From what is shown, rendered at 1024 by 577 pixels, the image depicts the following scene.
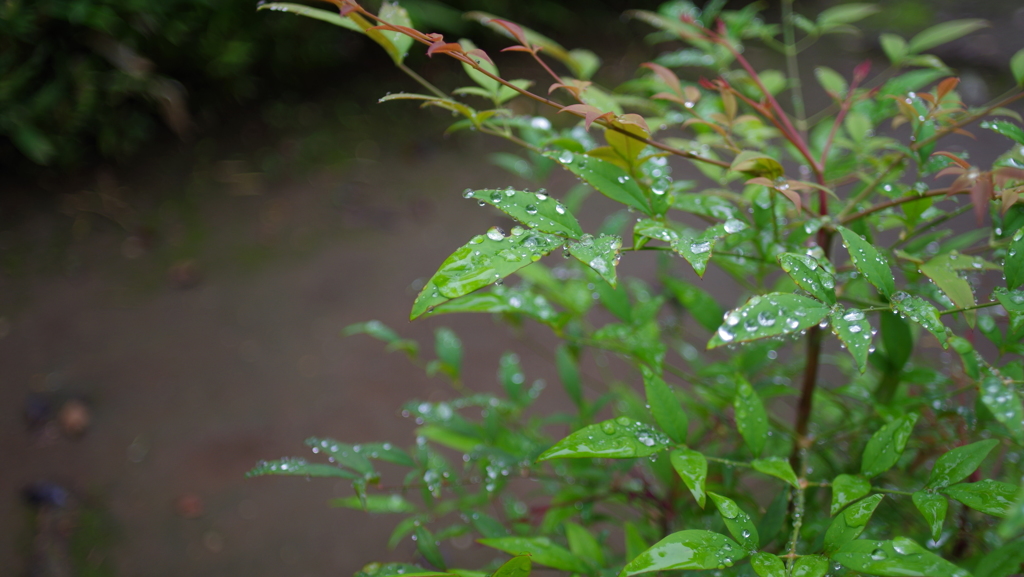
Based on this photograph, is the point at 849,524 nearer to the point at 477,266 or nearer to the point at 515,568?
the point at 515,568

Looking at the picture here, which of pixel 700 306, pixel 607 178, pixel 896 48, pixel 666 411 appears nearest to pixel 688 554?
pixel 666 411

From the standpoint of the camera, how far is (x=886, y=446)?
625 millimetres

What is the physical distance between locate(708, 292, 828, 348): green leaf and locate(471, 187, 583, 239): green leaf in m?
0.17

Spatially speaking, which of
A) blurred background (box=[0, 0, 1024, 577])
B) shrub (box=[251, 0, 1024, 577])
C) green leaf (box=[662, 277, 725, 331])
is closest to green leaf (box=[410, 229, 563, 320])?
shrub (box=[251, 0, 1024, 577])

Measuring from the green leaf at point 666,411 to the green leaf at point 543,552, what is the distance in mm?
205

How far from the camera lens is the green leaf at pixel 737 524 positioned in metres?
0.55

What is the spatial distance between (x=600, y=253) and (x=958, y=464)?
42 centimetres

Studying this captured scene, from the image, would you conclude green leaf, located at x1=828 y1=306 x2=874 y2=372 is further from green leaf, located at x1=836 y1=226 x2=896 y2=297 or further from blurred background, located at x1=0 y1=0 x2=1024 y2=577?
blurred background, located at x1=0 y1=0 x2=1024 y2=577

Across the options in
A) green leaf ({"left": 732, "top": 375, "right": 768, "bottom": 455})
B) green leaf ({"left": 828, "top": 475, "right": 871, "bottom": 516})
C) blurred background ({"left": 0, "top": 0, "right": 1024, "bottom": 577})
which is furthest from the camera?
blurred background ({"left": 0, "top": 0, "right": 1024, "bottom": 577})

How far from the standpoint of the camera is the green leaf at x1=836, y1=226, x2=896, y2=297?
0.54 m

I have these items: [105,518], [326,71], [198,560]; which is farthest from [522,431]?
[326,71]

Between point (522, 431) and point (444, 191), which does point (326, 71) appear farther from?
point (522, 431)

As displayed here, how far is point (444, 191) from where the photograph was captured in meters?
2.54

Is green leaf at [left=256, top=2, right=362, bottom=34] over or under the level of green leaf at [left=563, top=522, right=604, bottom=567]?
over
